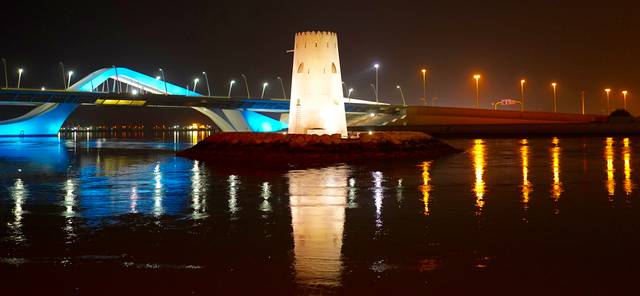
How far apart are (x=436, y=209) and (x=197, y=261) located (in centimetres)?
539

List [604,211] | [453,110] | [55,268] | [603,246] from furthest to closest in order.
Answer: [453,110] < [604,211] < [603,246] < [55,268]

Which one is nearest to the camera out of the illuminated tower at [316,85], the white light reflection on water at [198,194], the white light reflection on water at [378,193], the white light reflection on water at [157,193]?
the white light reflection on water at [378,193]

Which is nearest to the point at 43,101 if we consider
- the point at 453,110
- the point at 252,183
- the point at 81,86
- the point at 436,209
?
the point at 81,86

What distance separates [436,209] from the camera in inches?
483

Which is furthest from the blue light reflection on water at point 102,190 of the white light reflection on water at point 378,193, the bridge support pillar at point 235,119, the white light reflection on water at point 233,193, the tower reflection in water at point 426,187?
the bridge support pillar at point 235,119

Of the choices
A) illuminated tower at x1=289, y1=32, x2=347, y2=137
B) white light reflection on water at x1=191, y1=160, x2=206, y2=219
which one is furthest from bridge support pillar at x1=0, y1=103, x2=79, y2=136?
white light reflection on water at x1=191, y1=160, x2=206, y2=219

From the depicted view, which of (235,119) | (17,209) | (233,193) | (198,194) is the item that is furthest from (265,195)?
(235,119)

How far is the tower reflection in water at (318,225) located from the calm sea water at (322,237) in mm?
27

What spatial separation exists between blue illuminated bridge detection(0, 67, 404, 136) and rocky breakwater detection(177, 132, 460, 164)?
177ft

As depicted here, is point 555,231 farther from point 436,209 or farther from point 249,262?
point 249,262

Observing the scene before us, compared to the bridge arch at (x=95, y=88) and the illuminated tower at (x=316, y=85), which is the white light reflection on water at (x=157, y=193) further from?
the bridge arch at (x=95, y=88)

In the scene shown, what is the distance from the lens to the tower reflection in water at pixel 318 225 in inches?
294

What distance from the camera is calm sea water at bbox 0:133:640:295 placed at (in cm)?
707

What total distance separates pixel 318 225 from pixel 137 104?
264 feet
